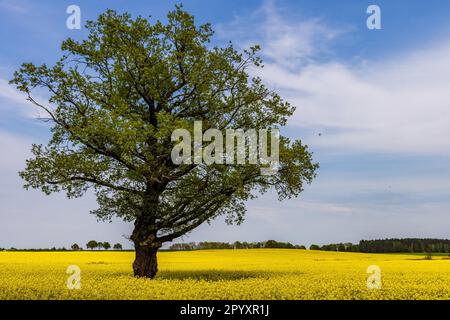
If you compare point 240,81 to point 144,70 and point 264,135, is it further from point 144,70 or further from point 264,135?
point 144,70

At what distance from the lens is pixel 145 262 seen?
1303 inches

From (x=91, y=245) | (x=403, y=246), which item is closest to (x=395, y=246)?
(x=403, y=246)

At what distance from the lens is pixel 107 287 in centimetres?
2469

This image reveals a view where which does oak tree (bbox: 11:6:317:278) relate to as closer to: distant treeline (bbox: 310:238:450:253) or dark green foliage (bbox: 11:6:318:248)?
dark green foliage (bbox: 11:6:318:248)

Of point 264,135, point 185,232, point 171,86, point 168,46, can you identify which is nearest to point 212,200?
point 185,232

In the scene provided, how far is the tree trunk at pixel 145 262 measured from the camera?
108 feet

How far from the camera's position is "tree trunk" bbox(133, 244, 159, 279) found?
33062mm

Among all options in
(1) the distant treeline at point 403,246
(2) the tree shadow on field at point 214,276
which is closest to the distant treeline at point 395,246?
(1) the distant treeline at point 403,246

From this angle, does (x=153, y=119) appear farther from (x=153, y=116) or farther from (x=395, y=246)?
(x=395, y=246)
